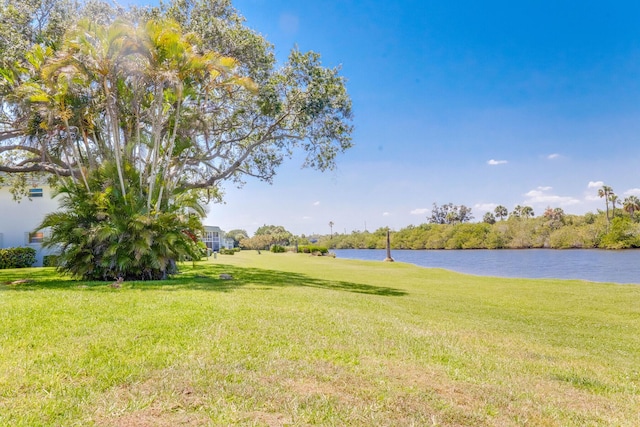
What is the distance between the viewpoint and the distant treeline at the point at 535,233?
214 ft

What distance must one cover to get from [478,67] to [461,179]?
940 inches

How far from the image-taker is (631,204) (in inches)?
2916

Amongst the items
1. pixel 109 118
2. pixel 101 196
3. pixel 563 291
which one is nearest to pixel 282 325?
pixel 101 196

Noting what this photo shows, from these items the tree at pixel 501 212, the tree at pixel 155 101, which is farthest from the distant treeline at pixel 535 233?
the tree at pixel 155 101

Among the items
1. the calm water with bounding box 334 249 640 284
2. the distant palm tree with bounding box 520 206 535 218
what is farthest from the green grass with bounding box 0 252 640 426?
the distant palm tree with bounding box 520 206 535 218

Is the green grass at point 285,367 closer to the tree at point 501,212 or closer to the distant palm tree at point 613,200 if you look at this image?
the distant palm tree at point 613,200

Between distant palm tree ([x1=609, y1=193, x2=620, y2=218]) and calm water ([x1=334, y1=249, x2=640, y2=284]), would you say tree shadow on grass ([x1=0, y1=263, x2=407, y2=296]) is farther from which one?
distant palm tree ([x1=609, y1=193, x2=620, y2=218])

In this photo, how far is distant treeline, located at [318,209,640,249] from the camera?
214 ft

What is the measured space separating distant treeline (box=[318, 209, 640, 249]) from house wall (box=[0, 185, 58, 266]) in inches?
2997

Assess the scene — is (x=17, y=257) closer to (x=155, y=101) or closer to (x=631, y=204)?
(x=155, y=101)

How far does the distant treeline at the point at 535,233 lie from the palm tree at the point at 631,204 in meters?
0.86

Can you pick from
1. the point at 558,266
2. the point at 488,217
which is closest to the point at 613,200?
the point at 488,217

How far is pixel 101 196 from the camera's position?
12750mm

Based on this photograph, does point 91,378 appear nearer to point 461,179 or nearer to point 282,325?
point 282,325
